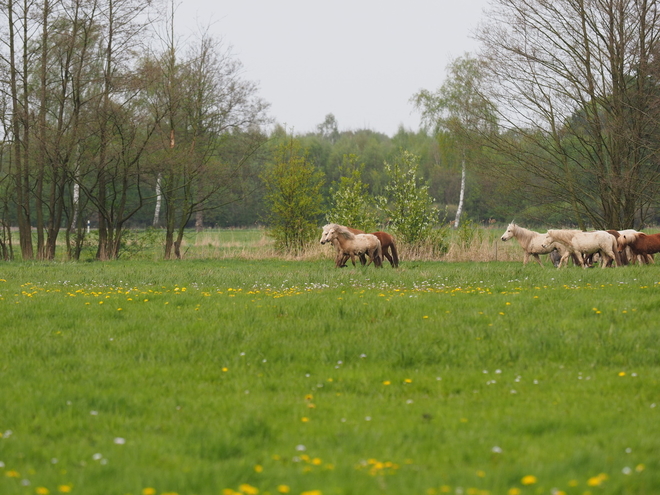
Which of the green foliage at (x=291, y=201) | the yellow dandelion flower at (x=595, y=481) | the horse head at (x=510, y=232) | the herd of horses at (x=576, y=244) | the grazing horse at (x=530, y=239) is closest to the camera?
the yellow dandelion flower at (x=595, y=481)

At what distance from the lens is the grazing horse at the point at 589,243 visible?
65.7ft

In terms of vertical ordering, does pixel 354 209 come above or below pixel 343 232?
above

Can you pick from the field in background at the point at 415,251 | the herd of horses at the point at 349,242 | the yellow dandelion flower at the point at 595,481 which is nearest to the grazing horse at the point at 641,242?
the field in background at the point at 415,251

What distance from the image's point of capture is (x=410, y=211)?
106 ft

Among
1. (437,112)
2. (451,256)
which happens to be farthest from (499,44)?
(437,112)

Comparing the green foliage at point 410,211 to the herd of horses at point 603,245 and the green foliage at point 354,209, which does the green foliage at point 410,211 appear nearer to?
the green foliage at point 354,209

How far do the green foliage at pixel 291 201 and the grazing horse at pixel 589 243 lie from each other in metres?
16.9

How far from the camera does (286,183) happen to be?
118 ft

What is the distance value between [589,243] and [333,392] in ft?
50.9

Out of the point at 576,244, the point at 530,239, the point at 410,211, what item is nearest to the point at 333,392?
the point at 576,244

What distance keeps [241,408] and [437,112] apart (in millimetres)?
56709

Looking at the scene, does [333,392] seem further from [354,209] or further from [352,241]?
[354,209]

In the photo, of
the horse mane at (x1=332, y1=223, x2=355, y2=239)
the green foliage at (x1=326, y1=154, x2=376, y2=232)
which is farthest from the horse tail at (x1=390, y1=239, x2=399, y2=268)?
the green foliage at (x1=326, y1=154, x2=376, y2=232)

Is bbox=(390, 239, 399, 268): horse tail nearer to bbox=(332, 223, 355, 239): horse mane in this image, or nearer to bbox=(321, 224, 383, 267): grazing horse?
bbox=(321, 224, 383, 267): grazing horse
